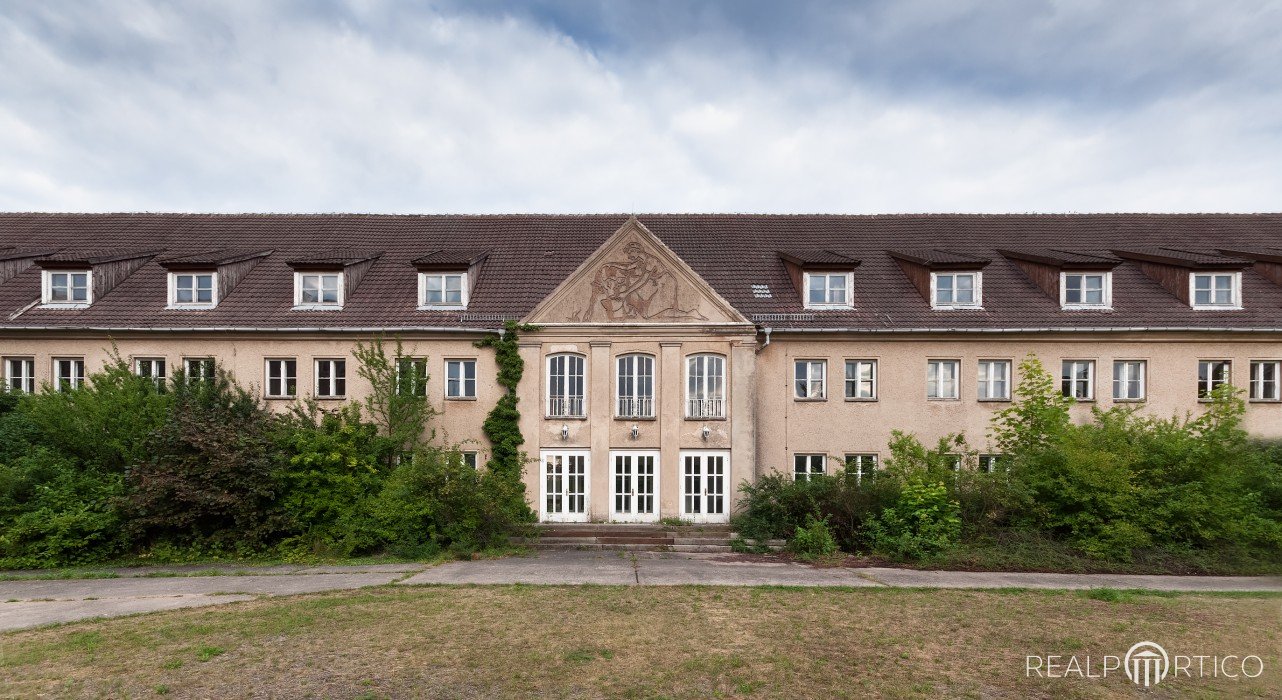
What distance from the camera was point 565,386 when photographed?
19.5m

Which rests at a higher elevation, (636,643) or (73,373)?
(73,373)

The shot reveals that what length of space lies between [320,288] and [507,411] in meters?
7.81

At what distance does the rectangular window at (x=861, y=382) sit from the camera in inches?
787

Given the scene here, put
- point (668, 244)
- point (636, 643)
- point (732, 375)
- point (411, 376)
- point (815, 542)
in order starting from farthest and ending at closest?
1. point (668, 244)
2. point (732, 375)
3. point (411, 376)
4. point (815, 542)
5. point (636, 643)

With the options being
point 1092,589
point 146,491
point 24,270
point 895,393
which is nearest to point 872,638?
point 1092,589

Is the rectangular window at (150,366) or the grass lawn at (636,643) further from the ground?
the rectangular window at (150,366)

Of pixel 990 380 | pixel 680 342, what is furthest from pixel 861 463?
pixel 680 342

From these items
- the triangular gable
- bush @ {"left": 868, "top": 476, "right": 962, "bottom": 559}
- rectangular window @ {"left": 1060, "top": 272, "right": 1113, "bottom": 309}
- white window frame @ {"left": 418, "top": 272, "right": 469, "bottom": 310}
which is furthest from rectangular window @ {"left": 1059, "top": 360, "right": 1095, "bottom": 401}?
white window frame @ {"left": 418, "top": 272, "right": 469, "bottom": 310}

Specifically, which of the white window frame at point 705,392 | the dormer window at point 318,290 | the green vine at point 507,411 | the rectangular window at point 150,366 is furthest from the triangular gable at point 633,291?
the rectangular window at point 150,366

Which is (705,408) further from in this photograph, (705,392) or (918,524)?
(918,524)

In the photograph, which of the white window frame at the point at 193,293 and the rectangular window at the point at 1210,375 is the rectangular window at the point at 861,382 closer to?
the rectangular window at the point at 1210,375

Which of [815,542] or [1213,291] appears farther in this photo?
[1213,291]

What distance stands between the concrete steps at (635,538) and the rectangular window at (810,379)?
4883 millimetres

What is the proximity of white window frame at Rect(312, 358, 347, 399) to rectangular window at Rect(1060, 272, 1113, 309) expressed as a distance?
23.2 metres
